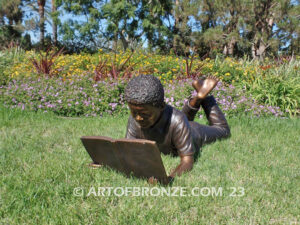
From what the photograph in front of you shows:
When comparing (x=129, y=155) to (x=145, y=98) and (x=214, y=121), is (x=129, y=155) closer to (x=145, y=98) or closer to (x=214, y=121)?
(x=145, y=98)

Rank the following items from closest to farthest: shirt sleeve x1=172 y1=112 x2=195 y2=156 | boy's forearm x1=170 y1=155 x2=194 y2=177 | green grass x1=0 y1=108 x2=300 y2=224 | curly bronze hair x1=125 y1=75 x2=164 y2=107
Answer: green grass x1=0 y1=108 x2=300 y2=224 < curly bronze hair x1=125 y1=75 x2=164 y2=107 < boy's forearm x1=170 y1=155 x2=194 y2=177 < shirt sleeve x1=172 y1=112 x2=195 y2=156

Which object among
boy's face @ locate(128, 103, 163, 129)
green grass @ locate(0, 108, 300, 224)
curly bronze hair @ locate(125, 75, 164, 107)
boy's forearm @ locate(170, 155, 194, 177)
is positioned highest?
curly bronze hair @ locate(125, 75, 164, 107)

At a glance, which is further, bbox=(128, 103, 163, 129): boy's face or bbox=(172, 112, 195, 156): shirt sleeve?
bbox=(172, 112, 195, 156): shirt sleeve

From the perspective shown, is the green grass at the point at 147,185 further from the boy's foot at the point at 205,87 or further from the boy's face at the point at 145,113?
the boy's foot at the point at 205,87

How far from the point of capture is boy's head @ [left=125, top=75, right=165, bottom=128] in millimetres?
1914

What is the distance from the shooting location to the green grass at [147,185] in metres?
1.66

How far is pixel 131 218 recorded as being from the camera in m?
1.63

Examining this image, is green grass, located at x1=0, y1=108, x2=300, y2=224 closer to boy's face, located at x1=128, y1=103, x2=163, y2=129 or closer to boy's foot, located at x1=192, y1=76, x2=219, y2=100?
boy's face, located at x1=128, y1=103, x2=163, y2=129

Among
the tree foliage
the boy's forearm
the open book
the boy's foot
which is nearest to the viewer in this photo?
the open book

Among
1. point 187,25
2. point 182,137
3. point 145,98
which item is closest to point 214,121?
point 182,137

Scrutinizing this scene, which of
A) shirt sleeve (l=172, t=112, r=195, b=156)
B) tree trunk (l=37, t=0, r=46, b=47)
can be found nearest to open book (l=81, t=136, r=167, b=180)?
shirt sleeve (l=172, t=112, r=195, b=156)

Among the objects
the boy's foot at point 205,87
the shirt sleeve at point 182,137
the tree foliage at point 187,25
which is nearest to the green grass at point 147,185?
the shirt sleeve at point 182,137

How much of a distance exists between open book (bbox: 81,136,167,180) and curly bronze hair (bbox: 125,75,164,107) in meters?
0.31

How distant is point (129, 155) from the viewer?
1.95 m
